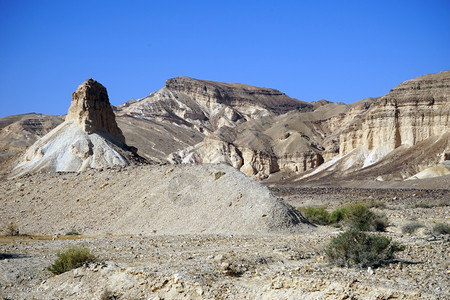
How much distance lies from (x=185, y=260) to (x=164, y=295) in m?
2.79

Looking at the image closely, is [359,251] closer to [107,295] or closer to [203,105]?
[107,295]

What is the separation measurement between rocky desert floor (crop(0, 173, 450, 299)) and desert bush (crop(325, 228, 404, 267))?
21 centimetres

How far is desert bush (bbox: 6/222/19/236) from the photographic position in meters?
27.2

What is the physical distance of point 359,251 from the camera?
14.3m

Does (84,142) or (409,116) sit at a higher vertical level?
(409,116)

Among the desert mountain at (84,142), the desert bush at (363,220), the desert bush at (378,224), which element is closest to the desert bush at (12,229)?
the desert bush at (363,220)

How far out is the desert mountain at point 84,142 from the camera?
51531 mm

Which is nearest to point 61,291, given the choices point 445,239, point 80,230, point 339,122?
point 445,239

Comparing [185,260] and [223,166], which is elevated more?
[223,166]

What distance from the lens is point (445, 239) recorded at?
57.6 feet

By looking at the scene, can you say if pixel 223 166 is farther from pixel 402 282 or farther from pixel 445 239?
pixel 402 282

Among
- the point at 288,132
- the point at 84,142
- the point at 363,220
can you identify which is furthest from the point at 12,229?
the point at 288,132

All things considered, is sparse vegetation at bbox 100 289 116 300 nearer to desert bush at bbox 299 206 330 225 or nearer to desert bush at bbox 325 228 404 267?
desert bush at bbox 325 228 404 267

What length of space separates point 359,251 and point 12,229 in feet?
58.2
